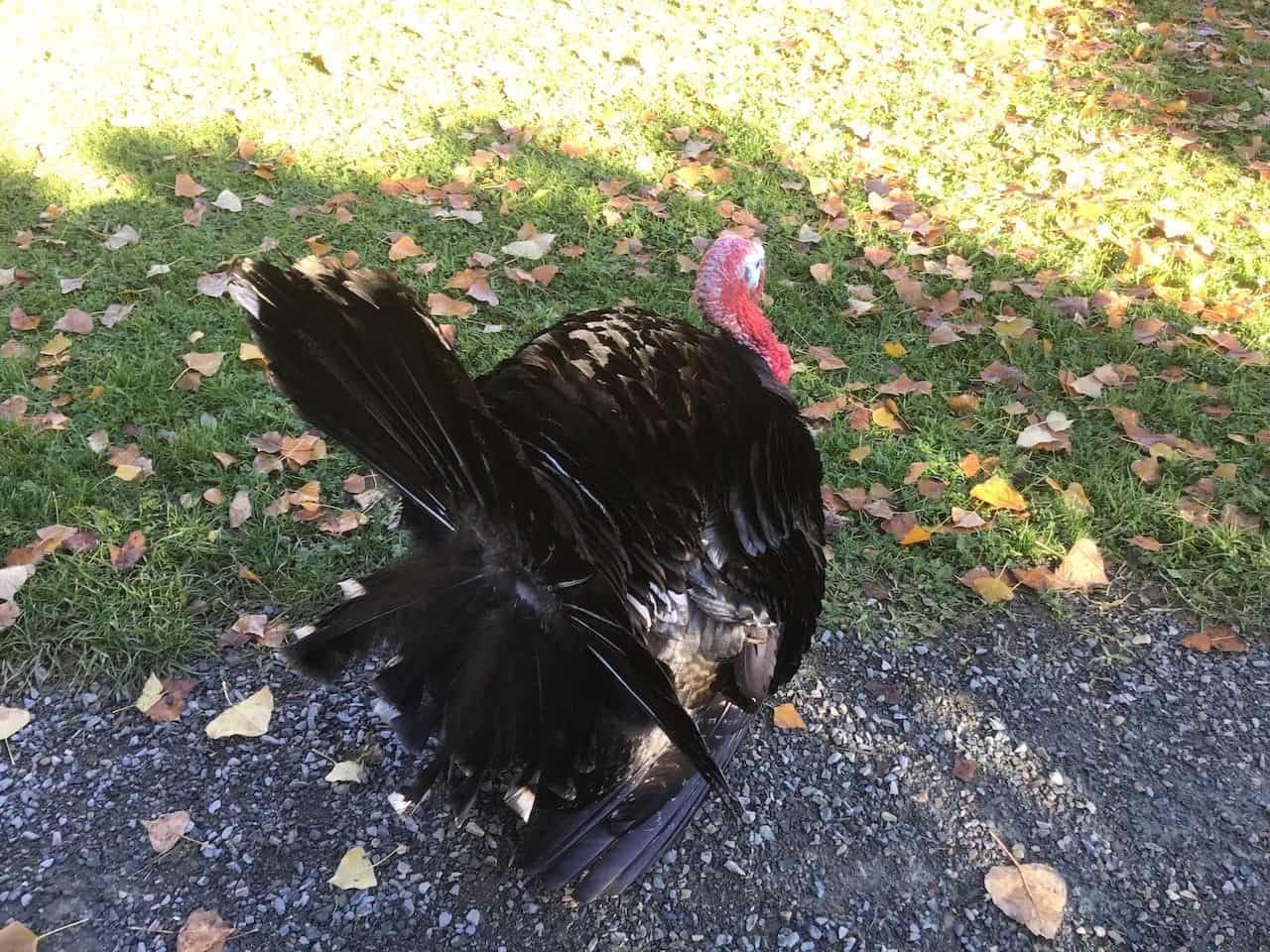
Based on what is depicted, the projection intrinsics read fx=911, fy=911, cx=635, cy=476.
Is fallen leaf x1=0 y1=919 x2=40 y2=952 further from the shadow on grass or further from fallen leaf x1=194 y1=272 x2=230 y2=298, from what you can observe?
fallen leaf x1=194 y1=272 x2=230 y2=298

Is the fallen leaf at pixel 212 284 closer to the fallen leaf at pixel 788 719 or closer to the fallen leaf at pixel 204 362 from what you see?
the fallen leaf at pixel 204 362

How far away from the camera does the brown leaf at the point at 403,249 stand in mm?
4484

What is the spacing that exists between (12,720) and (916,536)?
296cm

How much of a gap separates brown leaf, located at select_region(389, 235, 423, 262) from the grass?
0.07m

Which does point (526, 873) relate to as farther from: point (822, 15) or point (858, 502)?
point (822, 15)

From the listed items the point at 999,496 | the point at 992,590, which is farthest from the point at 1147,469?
the point at 992,590

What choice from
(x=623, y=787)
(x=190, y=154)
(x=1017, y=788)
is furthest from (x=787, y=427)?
(x=190, y=154)

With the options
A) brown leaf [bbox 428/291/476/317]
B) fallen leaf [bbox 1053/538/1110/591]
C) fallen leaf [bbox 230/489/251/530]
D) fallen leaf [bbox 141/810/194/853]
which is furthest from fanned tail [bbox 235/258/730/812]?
brown leaf [bbox 428/291/476/317]

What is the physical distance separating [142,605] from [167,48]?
443 centimetres

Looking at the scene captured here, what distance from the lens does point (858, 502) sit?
137 inches

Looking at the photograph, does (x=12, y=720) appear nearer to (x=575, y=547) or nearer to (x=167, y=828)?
(x=167, y=828)

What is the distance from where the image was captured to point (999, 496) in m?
3.48

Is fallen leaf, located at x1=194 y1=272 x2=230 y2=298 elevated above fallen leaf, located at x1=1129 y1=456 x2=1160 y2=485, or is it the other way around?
fallen leaf, located at x1=194 y1=272 x2=230 y2=298

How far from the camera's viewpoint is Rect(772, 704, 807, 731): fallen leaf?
280cm
